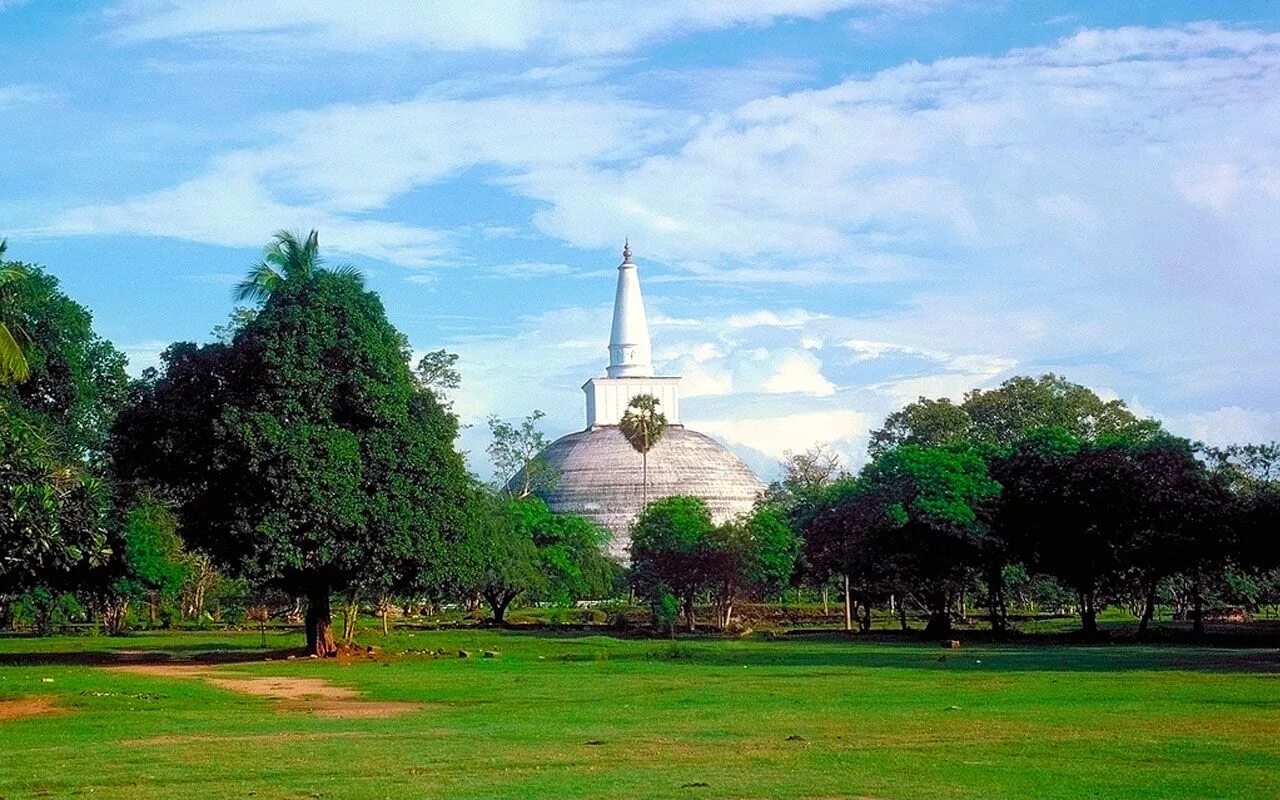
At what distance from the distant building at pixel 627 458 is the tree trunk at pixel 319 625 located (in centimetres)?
6412

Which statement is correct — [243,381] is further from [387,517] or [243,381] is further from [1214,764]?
[1214,764]

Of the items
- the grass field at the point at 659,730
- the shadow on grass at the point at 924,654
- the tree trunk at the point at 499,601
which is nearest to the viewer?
the grass field at the point at 659,730

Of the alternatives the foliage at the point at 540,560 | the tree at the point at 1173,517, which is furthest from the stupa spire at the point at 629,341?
the tree at the point at 1173,517

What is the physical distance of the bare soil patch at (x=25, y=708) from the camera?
1011 inches

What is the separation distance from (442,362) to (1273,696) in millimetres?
48773

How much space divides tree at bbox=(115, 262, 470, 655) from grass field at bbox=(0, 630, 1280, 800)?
365 centimetres

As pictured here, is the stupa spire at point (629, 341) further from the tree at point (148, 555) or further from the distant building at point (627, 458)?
the tree at point (148, 555)

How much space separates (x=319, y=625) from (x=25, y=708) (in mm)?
16923

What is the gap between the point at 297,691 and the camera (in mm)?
30531

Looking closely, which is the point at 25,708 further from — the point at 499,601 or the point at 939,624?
the point at 499,601

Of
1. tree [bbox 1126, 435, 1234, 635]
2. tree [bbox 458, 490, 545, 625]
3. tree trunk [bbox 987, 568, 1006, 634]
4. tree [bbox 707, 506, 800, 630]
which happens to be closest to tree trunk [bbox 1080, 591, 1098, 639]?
tree [bbox 1126, 435, 1234, 635]

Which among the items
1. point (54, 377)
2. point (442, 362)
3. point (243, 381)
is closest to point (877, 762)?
point (243, 381)

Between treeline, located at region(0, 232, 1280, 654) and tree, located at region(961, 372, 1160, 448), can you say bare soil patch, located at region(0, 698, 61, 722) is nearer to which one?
treeline, located at region(0, 232, 1280, 654)

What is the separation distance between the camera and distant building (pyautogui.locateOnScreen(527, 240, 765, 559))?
114 m
